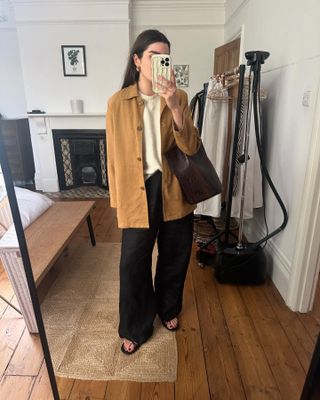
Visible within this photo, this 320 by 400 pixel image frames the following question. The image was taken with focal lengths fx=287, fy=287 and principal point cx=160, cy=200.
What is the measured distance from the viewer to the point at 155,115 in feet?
3.61

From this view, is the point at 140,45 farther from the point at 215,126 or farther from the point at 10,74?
the point at 10,74

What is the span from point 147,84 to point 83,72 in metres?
3.04

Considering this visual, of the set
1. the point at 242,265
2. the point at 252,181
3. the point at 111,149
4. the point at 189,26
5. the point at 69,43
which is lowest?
the point at 242,265

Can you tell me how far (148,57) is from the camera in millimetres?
1018

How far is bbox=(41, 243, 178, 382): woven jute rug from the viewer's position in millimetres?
1303

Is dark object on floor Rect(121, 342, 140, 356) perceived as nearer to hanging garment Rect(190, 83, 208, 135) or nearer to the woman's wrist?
the woman's wrist

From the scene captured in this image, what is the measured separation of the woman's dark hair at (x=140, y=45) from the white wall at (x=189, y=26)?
2.96 meters

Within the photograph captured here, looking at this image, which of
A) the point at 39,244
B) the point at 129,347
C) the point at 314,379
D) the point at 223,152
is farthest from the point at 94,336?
the point at 223,152

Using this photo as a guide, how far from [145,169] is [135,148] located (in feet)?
0.32

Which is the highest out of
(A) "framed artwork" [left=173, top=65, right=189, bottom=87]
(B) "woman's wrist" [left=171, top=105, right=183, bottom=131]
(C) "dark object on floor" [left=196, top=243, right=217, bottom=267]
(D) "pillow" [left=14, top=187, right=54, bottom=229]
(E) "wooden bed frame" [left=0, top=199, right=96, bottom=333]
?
(A) "framed artwork" [left=173, top=65, right=189, bottom=87]

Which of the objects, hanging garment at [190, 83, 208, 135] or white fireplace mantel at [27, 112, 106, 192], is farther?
white fireplace mantel at [27, 112, 106, 192]

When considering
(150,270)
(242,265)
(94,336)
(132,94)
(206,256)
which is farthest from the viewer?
(206,256)

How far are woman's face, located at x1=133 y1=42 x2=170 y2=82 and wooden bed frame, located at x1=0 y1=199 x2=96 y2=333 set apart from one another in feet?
2.69

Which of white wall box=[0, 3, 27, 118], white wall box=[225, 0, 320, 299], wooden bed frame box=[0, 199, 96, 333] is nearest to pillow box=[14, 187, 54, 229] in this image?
wooden bed frame box=[0, 199, 96, 333]
